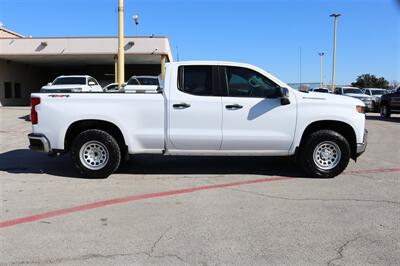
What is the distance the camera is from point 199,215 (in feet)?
18.1

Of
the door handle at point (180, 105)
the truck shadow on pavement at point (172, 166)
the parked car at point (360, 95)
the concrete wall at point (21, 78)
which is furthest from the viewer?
the concrete wall at point (21, 78)

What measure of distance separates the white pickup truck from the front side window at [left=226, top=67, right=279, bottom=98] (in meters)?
0.02

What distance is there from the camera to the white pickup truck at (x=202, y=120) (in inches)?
294

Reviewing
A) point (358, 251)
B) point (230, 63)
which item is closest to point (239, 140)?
point (230, 63)

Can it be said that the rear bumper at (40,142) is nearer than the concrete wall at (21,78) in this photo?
Yes

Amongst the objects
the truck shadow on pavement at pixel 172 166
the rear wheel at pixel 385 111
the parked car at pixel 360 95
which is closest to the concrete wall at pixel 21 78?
the parked car at pixel 360 95

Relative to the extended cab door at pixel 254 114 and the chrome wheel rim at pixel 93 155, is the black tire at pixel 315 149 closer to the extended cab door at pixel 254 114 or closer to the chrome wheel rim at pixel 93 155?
the extended cab door at pixel 254 114

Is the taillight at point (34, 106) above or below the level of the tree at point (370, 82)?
below

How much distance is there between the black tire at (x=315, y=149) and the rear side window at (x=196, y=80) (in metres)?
1.86

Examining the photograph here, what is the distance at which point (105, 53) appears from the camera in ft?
106

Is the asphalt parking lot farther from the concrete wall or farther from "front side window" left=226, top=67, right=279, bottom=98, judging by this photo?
the concrete wall

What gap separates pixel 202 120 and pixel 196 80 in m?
0.70

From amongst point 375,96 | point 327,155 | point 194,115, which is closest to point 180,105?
point 194,115

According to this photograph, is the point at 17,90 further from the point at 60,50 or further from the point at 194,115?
the point at 194,115
